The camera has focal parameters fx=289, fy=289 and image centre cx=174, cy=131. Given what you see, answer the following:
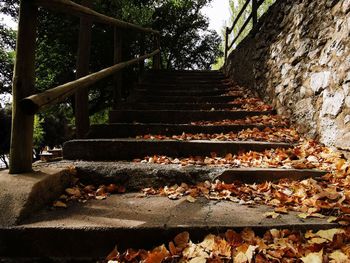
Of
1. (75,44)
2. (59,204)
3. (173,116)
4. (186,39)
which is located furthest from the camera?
(186,39)

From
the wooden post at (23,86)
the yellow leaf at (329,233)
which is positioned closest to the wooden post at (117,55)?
the wooden post at (23,86)

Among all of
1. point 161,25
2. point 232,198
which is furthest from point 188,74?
point 161,25

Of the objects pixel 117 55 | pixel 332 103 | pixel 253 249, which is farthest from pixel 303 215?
pixel 117 55

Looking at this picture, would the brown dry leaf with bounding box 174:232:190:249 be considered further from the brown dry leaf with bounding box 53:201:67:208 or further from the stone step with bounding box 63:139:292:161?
the stone step with bounding box 63:139:292:161

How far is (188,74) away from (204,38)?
1246 centimetres

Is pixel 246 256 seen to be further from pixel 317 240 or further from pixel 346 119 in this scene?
pixel 346 119

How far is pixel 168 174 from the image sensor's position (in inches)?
92.4

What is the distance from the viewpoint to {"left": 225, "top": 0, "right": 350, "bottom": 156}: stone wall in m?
2.71

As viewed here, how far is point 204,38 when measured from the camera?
19.4 meters

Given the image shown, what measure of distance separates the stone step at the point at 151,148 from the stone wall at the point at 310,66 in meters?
0.50

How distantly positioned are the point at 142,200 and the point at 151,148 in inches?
32.8

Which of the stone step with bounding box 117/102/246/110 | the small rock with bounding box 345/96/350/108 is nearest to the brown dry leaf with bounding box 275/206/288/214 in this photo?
the small rock with bounding box 345/96/350/108

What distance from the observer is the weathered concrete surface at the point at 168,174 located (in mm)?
2314

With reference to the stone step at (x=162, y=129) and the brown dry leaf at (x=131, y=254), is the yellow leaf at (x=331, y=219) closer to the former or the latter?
the brown dry leaf at (x=131, y=254)
